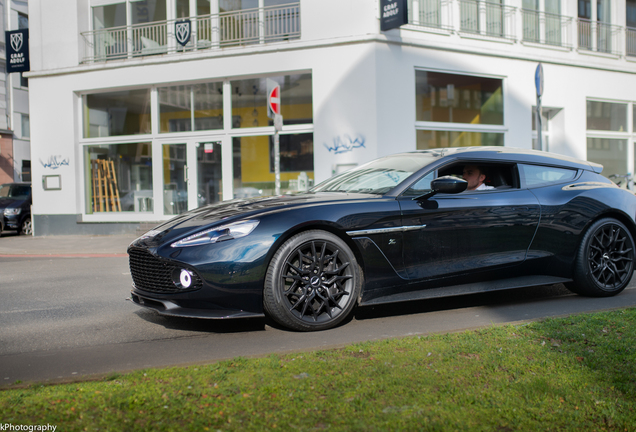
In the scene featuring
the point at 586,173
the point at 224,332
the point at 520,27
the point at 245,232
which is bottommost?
the point at 224,332

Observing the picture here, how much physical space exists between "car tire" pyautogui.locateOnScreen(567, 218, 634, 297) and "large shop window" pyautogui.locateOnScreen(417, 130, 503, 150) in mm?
9029

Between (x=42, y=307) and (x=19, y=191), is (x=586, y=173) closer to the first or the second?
(x=42, y=307)

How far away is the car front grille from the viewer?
12.8 ft

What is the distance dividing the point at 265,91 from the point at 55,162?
6556 millimetres

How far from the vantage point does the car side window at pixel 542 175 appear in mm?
5105

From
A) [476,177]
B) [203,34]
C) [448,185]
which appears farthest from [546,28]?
[448,185]

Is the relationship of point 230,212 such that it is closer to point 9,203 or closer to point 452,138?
point 452,138

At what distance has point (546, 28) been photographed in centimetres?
1616

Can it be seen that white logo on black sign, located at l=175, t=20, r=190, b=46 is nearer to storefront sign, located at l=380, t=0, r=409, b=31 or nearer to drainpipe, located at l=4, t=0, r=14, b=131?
storefront sign, located at l=380, t=0, r=409, b=31

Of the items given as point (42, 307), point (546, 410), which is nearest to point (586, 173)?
point (546, 410)

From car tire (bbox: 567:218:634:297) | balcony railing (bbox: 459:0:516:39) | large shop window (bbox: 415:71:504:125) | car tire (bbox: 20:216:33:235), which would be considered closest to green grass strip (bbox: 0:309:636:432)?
car tire (bbox: 567:218:634:297)

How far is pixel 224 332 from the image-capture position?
4.19 metres

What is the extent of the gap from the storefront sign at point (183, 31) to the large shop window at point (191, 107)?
48.4 inches

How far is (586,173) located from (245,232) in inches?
140
